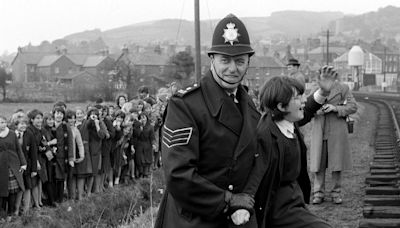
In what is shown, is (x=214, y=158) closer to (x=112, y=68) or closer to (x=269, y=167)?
(x=269, y=167)

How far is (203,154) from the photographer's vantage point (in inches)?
150

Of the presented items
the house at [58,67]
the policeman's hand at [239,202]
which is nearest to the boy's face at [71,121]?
the policeman's hand at [239,202]

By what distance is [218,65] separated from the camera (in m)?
3.92

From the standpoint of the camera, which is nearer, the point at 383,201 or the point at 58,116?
the point at 383,201

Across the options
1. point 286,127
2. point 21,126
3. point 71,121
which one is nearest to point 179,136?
point 286,127

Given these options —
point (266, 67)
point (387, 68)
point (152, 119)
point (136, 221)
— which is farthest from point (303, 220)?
point (387, 68)

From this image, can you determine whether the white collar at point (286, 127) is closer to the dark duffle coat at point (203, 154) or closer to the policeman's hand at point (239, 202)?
the dark duffle coat at point (203, 154)

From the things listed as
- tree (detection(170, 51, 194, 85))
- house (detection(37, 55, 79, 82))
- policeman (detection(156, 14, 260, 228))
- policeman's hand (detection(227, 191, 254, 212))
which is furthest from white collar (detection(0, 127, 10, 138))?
house (detection(37, 55, 79, 82))

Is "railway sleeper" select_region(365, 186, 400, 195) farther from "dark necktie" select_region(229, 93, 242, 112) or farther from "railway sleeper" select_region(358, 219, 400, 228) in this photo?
"dark necktie" select_region(229, 93, 242, 112)

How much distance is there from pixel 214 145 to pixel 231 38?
68cm

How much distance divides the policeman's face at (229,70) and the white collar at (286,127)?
1.20m

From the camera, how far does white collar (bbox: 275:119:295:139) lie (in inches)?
197

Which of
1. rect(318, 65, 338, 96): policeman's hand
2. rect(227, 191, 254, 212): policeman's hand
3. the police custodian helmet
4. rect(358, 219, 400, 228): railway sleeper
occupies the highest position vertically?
the police custodian helmet

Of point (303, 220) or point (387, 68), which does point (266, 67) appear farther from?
point (303, 220)
